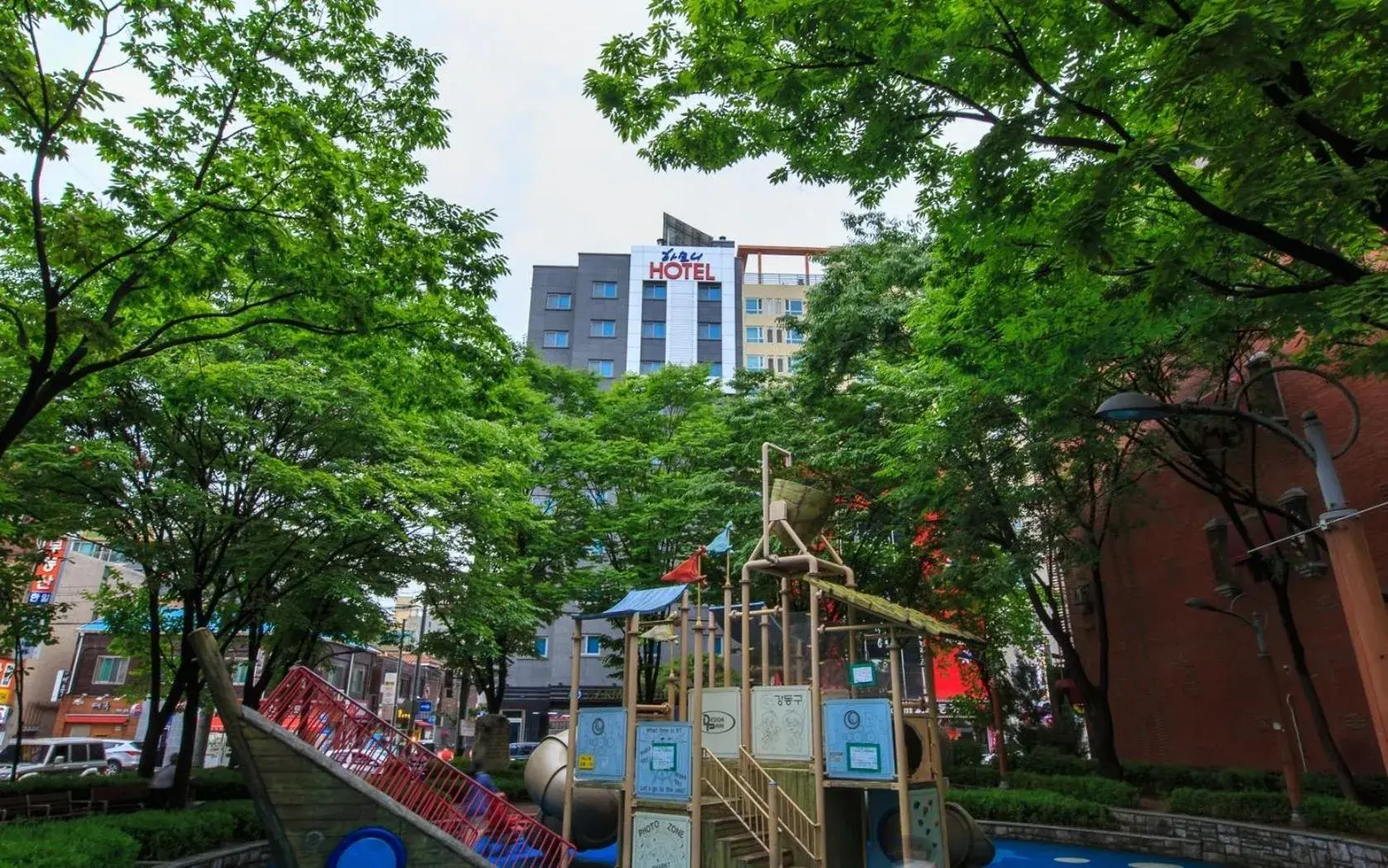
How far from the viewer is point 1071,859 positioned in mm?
14070

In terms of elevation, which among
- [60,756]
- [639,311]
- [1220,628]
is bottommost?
[60,756]

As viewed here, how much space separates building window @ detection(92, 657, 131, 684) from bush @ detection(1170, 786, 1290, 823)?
171 feet

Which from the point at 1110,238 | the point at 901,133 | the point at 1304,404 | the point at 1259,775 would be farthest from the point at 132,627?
the point at 1304,404

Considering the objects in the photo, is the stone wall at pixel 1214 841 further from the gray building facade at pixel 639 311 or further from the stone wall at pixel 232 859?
the gray building facade at pixel 639 311

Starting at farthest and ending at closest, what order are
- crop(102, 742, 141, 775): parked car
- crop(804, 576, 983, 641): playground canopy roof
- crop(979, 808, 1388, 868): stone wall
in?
1. crop(102, 742, 141, 775): parked car
2. crop(979, 808, 1388, 868): stone wall
3. crop(804, 576, 983, 641): playground canopy roof

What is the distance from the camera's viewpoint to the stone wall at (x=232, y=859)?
10.6m

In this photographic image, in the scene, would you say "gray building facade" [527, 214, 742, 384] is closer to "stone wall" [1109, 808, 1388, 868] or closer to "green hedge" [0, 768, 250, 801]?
"green hedge" [0, 768, 250, 801]

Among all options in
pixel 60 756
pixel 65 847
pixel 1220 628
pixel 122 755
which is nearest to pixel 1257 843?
pixel 1220 628

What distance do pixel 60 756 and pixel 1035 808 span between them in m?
35.0

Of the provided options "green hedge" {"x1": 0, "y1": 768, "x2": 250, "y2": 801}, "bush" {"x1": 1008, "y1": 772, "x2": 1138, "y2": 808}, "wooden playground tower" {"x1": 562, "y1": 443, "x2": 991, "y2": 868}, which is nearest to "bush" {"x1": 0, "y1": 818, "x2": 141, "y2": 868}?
"green hedge" {"x1": 0, "y1": 768, "x2": 250, "y2": 801}

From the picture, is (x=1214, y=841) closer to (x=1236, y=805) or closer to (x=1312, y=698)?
(x=1236, y=805)

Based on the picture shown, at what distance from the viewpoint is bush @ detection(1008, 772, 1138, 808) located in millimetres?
16266

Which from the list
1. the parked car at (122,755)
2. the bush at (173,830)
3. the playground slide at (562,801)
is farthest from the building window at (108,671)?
the playground slide at (562,801)

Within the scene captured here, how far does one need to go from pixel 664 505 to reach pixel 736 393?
6.51 m
